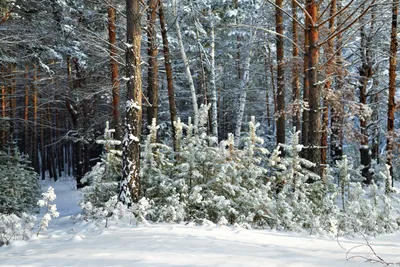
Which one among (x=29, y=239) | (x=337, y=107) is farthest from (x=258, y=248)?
(x=337, y=107)

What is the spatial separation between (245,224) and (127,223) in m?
2.17

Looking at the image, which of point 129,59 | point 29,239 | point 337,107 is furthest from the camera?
point 337,107

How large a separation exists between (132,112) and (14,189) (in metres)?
7.33

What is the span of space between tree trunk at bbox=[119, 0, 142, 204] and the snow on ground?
1276 mm

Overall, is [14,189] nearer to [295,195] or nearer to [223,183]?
[223,183]

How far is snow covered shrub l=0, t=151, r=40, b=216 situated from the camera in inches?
411

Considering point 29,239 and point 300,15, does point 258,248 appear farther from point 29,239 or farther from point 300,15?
point 300,15

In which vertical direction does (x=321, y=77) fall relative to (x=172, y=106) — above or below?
above

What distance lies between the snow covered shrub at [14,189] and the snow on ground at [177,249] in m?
Result: 6.24

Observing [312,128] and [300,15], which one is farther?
[300,15]

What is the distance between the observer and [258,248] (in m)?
4.09

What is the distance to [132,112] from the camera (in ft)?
21.6

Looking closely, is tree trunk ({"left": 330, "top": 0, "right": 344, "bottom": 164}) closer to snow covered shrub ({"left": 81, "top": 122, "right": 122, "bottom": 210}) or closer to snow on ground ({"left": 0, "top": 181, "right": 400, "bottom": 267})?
snow on ground ({"left": 0, "top": 181, "right": 400, "bottom": 267})

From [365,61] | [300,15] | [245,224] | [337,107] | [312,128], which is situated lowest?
[245,224]
